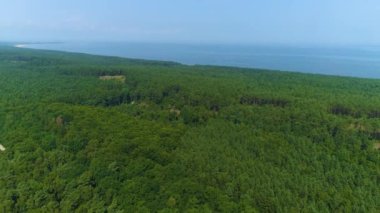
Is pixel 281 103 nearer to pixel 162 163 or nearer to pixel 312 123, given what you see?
pixel 312 123

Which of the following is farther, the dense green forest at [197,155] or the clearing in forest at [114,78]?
the clearing in forest at [114,78]

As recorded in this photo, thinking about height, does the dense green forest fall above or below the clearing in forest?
below

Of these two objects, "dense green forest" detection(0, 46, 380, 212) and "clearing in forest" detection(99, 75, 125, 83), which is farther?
"clearing in forest" detection(99, 75, 125, 83)

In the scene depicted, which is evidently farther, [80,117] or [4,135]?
[80,117]

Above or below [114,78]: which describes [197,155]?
below

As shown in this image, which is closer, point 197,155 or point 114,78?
point 197,155

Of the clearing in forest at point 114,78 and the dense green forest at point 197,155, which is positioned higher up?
the clearing in forest at point 114,78

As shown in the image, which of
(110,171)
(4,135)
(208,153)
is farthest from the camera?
(4,135)

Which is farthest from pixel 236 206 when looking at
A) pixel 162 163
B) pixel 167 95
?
pixel 167 95
